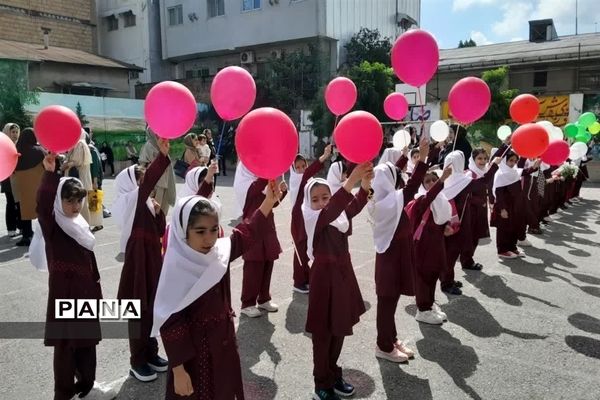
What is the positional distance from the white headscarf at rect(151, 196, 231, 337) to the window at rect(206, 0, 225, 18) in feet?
89.6

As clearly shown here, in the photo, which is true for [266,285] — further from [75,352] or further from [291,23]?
[291,23]

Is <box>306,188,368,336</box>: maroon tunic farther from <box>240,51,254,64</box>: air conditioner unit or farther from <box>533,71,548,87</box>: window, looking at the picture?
<box>240,51,254,64</box>: air conditioner unit

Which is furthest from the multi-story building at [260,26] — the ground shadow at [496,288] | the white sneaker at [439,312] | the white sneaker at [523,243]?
the white sneaker at [439,312]

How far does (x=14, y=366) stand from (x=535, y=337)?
173 inches

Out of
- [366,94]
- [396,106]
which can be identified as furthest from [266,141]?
[366,94]

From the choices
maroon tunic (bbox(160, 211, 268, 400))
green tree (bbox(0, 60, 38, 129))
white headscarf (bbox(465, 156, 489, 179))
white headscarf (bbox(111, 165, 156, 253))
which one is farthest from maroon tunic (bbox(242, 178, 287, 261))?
green tree (bbox(0, 60, 38, 129))

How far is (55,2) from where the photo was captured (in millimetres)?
29719

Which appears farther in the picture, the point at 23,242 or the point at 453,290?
the point at 23,242

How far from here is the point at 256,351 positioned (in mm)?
3912

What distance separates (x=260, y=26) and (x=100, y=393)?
24510mm

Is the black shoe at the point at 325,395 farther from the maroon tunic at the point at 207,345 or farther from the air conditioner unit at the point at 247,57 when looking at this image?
the air conditioner unit at the point at 247,57

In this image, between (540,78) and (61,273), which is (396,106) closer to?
(61,273)

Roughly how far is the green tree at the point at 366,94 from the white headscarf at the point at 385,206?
49.6 feet

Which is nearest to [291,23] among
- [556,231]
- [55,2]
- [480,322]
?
[55,2]
